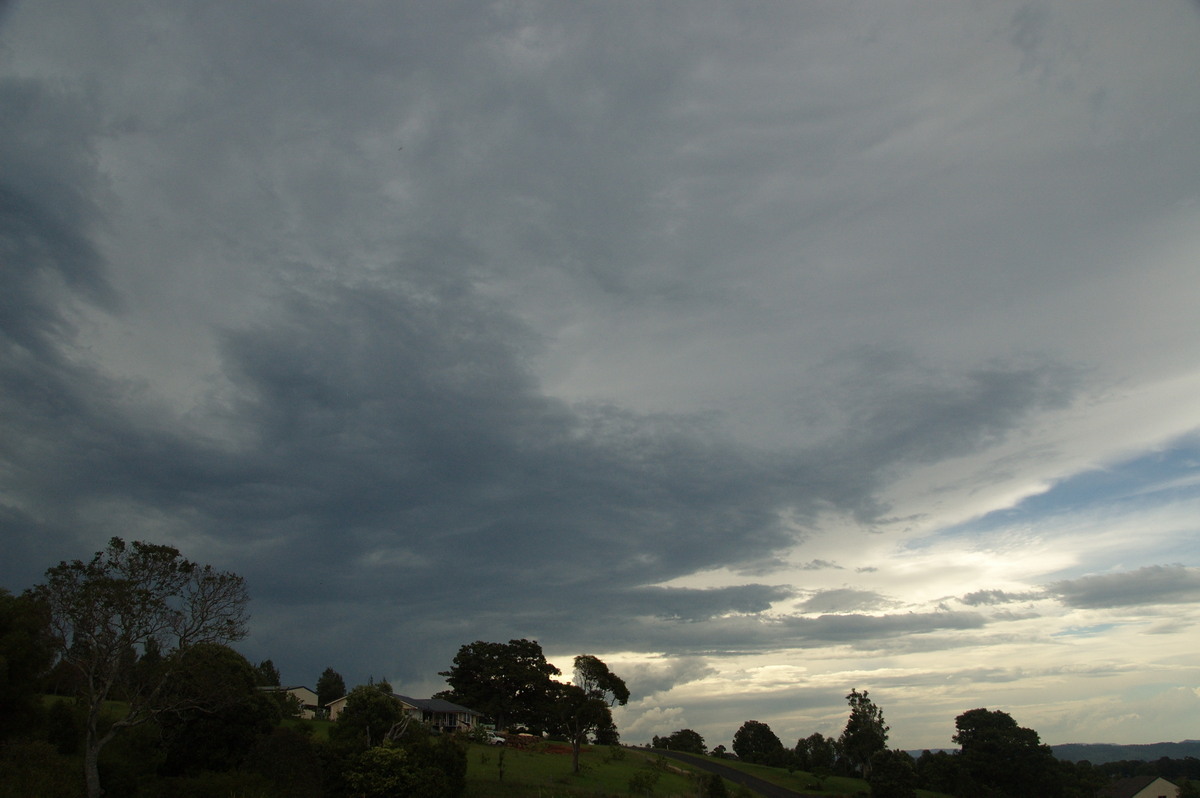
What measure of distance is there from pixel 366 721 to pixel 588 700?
1223 inches

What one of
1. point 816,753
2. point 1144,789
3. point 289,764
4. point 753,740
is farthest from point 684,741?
point 289,764

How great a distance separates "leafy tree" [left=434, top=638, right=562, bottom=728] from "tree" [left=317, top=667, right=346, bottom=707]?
22.4 m

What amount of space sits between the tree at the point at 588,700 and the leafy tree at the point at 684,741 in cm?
8161

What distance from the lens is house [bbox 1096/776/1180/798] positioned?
4414 inches

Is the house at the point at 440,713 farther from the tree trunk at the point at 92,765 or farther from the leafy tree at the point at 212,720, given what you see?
the tree trunk at the point at 92,765

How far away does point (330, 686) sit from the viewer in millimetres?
139750

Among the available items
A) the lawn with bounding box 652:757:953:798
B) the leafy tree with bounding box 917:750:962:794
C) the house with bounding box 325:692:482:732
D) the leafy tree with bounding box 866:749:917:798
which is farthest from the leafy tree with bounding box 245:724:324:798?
the leafy tree with bounding box 917:750:962:794

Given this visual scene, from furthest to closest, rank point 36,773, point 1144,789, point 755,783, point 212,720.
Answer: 1. point 1144,789
2. point 755,783
3. point 212,720
4. point 36,773

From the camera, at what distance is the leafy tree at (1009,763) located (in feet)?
342

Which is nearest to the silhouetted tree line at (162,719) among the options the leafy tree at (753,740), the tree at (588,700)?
the tree at (588,700)

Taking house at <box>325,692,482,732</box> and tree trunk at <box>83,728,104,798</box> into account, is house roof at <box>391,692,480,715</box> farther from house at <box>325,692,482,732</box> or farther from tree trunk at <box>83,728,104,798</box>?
tree trunk at <box>83,728,104,798</box>

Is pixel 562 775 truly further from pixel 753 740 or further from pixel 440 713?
pixel 753 740

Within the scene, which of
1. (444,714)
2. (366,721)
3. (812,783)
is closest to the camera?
(366,721)

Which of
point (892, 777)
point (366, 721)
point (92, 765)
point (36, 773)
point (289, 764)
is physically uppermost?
point (366, 721)
